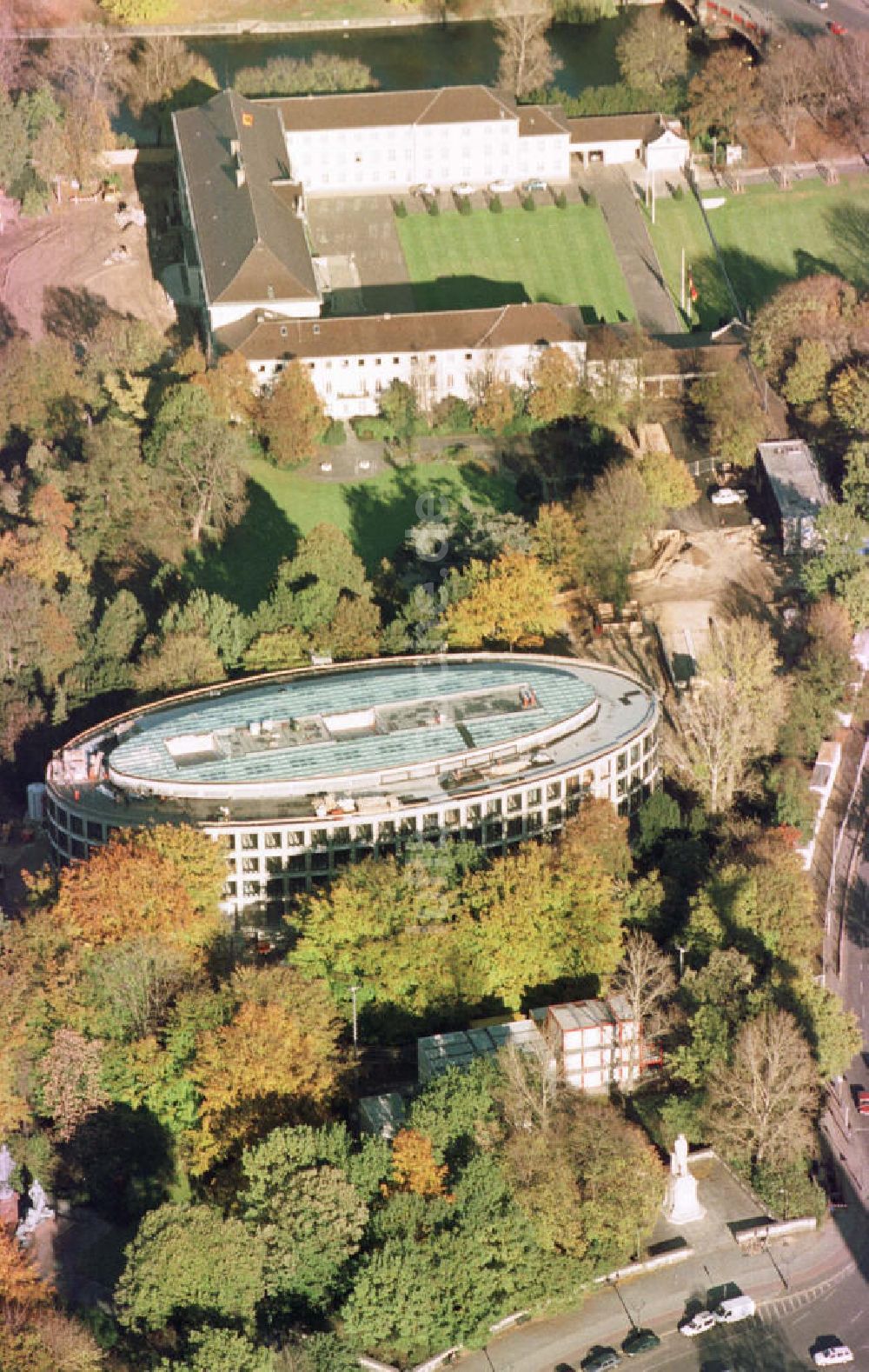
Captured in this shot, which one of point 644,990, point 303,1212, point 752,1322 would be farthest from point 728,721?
point 303,1212

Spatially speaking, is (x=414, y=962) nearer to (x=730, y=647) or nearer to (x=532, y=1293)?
(x=532, y=1293)

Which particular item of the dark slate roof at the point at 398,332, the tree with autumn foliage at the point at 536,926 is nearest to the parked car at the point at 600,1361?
the tree with autumn foliage at the point at 536,926

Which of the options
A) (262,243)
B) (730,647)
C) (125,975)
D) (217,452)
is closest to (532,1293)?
(125,975)

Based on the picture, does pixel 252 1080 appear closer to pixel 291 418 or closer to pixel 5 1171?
pixel 5 1171

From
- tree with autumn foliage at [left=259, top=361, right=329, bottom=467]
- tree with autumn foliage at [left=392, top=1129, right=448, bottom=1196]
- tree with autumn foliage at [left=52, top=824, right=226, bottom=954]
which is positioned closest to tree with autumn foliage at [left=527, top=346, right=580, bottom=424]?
tree with autumn foliage at [left=259, top=361, right=329, bottom=467]

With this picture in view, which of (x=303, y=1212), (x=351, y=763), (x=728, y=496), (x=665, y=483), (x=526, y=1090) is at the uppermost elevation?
(x=665, y=483)

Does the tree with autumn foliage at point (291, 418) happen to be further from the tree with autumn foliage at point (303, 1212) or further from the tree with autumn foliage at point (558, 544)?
the tree with autumn foliage at point (303, 1212)

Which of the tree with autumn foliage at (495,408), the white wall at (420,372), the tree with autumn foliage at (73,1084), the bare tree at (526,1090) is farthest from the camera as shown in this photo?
the white wall at (420,372)

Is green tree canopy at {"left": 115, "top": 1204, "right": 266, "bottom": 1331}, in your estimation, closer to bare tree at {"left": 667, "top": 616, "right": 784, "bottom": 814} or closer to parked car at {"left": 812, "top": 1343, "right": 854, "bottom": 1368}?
parked car at {"left": 812, "top": 1343, "right": 854, "bottom": 1368}
